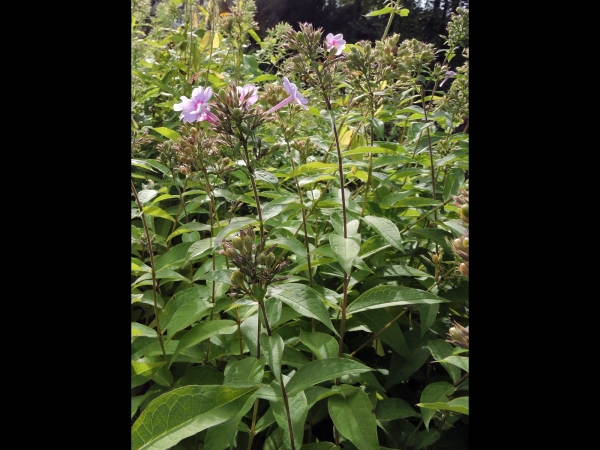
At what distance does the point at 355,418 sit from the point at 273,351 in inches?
7.9

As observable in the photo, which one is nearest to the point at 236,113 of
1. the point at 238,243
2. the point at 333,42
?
the point at 238,243

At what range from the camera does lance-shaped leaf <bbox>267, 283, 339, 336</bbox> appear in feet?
2.48

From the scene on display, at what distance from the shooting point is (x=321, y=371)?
0.74 metres

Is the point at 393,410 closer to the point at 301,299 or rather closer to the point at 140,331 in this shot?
the point at 301,299

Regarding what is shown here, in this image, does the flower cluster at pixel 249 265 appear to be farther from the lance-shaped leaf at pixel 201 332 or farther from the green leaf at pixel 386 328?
the green leaf at pixel 386 328

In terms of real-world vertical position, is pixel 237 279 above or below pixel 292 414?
above

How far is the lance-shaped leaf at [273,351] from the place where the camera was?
70cm

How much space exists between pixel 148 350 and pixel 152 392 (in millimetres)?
88
